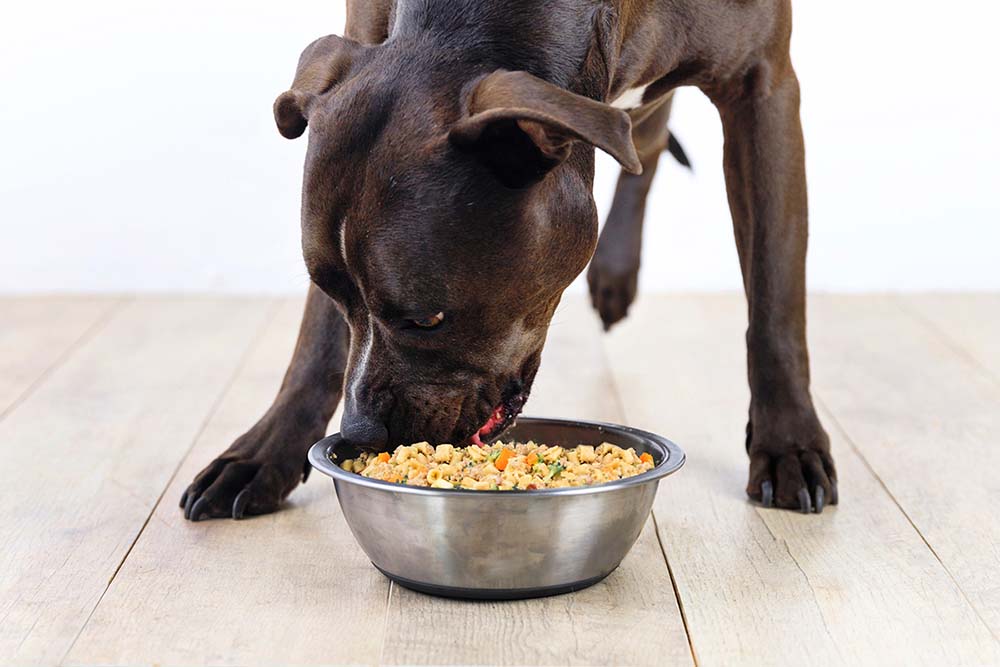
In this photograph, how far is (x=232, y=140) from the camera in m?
4.80

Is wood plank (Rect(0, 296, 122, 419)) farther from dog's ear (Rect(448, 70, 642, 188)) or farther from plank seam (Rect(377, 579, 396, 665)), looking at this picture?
dog's ear (Rect(448, 70, 642, 188))

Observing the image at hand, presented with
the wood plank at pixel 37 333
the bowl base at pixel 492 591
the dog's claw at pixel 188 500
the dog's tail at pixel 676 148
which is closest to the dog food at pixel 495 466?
the bowl base at pixel 492 591

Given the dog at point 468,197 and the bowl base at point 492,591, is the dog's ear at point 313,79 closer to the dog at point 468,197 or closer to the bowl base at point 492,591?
the dog at point 468,197

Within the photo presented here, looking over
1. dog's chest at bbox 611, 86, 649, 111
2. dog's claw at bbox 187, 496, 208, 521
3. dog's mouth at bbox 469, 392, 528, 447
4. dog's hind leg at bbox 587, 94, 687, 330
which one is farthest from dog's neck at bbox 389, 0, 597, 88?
dog's hind leg at bbox 587, 94, 687, 330

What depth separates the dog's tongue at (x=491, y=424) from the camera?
2.14 metres

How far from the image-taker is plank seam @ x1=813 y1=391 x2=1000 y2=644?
6.39 feet

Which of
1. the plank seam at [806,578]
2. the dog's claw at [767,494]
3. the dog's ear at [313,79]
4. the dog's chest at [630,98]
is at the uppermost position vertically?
the dog's ear at [313,79]

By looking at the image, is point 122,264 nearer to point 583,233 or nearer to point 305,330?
point 305,330

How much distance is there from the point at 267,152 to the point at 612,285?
1649mm

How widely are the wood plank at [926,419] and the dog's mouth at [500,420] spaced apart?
0.71 metres

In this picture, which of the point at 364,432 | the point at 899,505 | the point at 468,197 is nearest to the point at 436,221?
the point at 468,197

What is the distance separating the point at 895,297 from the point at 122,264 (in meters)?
2.71

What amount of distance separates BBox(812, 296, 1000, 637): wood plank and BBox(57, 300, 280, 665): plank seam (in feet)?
4.07

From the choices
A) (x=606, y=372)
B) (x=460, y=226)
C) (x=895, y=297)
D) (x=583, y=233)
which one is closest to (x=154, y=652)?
(x=460, y=226)
